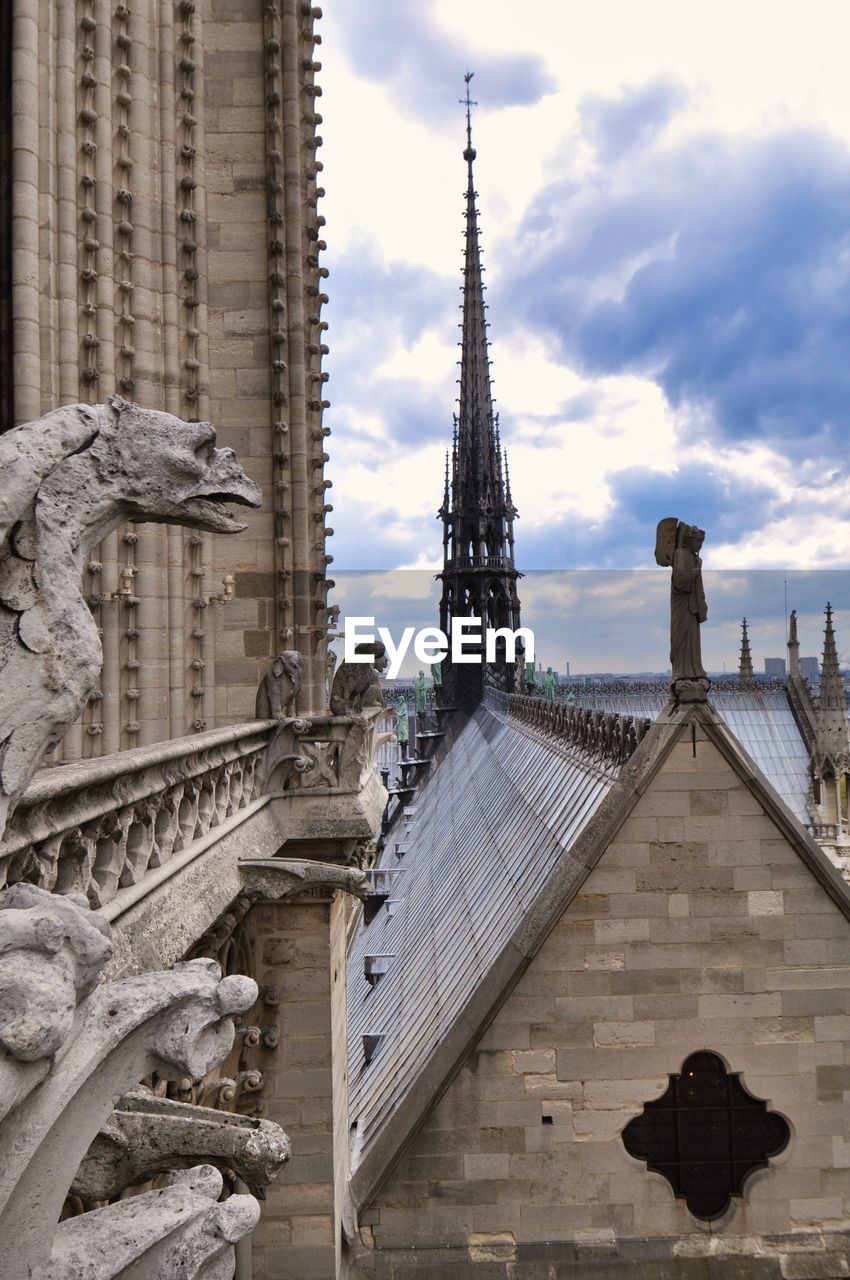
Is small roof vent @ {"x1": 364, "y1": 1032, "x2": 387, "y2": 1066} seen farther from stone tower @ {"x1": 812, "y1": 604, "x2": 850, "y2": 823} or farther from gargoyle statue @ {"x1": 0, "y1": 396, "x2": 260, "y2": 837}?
stone tower @ {"x1": 812, "y1": 604, "x2": 850, "y2": 823}

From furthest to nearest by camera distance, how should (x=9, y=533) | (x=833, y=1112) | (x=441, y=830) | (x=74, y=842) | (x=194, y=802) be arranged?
(x=441, y=830) → (x=833, y=1112) → (x=194, y=802) → (x=74, y=842) → (x=9, y=533)

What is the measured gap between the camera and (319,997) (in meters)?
7.91

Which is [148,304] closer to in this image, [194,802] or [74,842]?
[194,802]

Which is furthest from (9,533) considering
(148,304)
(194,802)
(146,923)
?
(148,304)

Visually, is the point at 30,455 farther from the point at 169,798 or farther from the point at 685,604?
the point at 685,604

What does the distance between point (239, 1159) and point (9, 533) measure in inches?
57.8

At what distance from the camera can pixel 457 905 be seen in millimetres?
14188

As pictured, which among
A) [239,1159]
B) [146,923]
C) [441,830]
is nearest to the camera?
[239,1159]

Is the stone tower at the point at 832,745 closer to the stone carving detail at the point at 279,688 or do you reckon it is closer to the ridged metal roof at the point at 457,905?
the ridged metal roof at the point at 457,905

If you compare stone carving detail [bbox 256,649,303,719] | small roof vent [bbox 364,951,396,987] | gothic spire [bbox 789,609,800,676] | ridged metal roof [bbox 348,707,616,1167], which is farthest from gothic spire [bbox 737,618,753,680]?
stone carving detail [bbox 256,649,303,719]

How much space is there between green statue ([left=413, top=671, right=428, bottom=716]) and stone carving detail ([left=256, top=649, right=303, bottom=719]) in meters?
46.2

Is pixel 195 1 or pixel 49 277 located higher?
pixel 195 1

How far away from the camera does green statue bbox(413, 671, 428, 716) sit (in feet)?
179

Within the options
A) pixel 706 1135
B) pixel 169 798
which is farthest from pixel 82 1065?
pixel 706 1135
